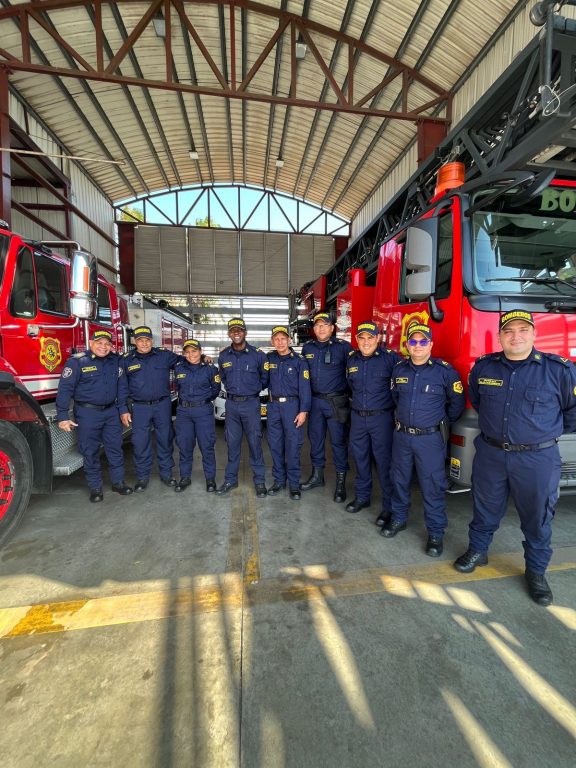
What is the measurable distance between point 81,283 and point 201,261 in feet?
43.9

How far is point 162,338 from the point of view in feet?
24.1

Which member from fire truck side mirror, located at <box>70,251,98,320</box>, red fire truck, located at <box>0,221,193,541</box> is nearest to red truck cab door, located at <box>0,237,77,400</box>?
red fire truck, located at <box>0,221,193,541</box>

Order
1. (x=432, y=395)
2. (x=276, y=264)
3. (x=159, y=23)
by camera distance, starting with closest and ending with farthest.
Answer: (x=432, y=395) < (x=159, y=23) < (x=276, y=264)

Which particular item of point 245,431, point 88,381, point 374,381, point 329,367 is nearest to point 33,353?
point 88,381

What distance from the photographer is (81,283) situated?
10.4ft

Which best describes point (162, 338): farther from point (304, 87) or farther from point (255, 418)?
point (304, 87)

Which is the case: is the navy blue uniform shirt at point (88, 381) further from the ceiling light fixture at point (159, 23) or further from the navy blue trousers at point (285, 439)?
the ceiling light fixture at point (159, 23)

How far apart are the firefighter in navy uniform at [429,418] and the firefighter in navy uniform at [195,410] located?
2.01 m

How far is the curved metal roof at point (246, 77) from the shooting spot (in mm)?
6887

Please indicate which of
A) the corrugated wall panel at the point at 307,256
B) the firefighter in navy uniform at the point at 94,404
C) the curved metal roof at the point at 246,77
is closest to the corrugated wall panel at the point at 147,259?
the curved metal roof at the point at 246,77

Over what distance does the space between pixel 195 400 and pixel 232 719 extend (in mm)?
2729

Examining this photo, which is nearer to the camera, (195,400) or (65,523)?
(65,523)

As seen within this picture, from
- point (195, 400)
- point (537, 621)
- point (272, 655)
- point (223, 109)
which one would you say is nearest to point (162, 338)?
point (195, 400)

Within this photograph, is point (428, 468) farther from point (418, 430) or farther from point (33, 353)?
point (33, 353)
